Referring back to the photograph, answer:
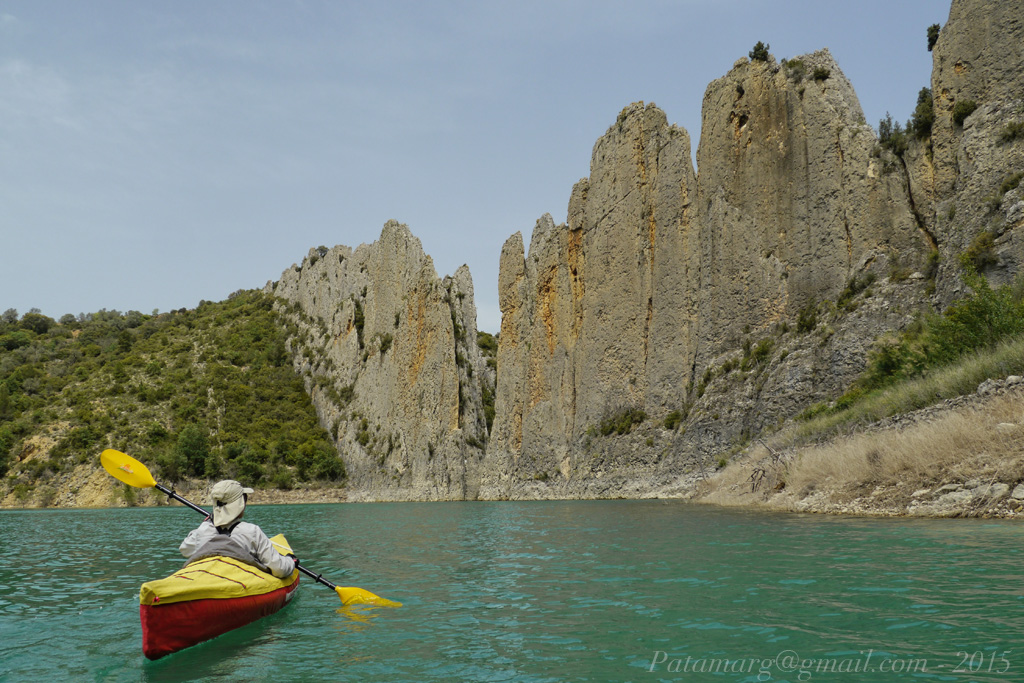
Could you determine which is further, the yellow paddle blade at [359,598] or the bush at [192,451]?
the bush at [192,451]

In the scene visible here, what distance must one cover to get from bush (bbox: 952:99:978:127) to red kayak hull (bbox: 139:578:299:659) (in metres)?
38.0

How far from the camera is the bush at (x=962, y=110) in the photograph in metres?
33.8

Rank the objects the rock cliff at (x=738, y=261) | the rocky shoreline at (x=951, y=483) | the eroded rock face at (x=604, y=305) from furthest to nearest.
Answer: the eroded rock face at (x=604, y=305) < the rock cliff at (x=738, y=261) < the rocky shoreline at (x=951, y=483)

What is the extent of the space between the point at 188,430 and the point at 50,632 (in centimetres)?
6049

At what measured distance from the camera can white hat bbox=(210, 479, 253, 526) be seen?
11156mm

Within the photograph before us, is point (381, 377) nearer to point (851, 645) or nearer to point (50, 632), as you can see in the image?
point (50, 632)

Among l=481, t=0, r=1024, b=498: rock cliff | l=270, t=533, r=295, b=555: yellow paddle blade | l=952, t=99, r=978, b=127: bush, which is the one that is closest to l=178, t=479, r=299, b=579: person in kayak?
l=270, t=533, r=295, b=555: yellow paddle blade

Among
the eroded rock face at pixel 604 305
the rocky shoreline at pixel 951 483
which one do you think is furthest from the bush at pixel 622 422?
the rocky shoreline at pixel 951 483

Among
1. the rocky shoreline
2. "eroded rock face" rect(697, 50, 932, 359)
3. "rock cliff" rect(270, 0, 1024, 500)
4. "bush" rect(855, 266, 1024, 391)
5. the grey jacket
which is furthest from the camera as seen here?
"eroded rock face" rect(697, 50, 932, 359)

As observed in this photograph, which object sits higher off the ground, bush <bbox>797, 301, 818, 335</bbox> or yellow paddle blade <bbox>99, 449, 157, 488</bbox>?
bush <bbox>797, 301, 818, 335</bbox>

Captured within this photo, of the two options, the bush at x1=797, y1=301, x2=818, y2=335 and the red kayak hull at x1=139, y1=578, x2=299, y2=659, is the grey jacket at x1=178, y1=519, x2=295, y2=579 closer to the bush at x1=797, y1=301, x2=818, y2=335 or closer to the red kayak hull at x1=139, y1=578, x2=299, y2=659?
the red kayak hull at x1=139, y1=578, x2=299, y2=659

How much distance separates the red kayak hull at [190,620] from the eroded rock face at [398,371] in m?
53.2

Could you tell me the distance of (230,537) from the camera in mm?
11102

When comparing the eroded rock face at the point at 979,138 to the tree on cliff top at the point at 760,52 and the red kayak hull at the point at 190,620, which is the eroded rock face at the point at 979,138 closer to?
the tree on cliff top at the point at 760,52
